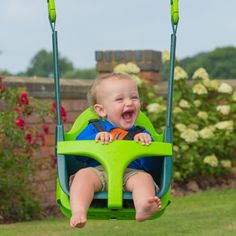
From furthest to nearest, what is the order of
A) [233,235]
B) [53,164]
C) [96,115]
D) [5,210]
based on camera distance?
[53,164], [5,210], [233,235], [96,115]

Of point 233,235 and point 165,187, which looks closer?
point 165,187

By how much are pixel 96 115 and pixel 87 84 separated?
5.56 meters

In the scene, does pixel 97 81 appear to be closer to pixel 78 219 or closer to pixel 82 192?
pixel 82 192

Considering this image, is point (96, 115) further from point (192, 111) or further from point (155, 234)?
point (192, 111)

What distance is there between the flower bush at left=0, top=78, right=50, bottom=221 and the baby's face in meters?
3.41

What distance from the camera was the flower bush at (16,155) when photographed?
339 inches

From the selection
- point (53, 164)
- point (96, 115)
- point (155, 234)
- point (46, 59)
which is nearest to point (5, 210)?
point (53, 164)

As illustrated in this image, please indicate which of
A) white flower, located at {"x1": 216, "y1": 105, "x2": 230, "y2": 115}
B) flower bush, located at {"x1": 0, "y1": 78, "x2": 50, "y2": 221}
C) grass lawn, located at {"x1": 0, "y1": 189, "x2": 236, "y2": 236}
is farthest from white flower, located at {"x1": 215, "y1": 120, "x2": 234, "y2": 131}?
flower bush, located at {"x1": 0, "y1": 78, "x2": 50, "y2": 221}

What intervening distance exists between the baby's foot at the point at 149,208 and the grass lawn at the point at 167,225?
2178mm

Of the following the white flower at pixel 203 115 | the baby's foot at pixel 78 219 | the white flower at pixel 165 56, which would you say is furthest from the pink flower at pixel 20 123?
the baby's foot at pixel 78 219

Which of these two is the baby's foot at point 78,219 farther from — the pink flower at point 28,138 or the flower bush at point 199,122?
the flower bush at point 199,122

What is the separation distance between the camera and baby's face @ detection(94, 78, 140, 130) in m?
5.11

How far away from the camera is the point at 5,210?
28.7 ft

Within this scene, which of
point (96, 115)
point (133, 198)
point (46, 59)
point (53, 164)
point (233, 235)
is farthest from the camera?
point (46, 59)
